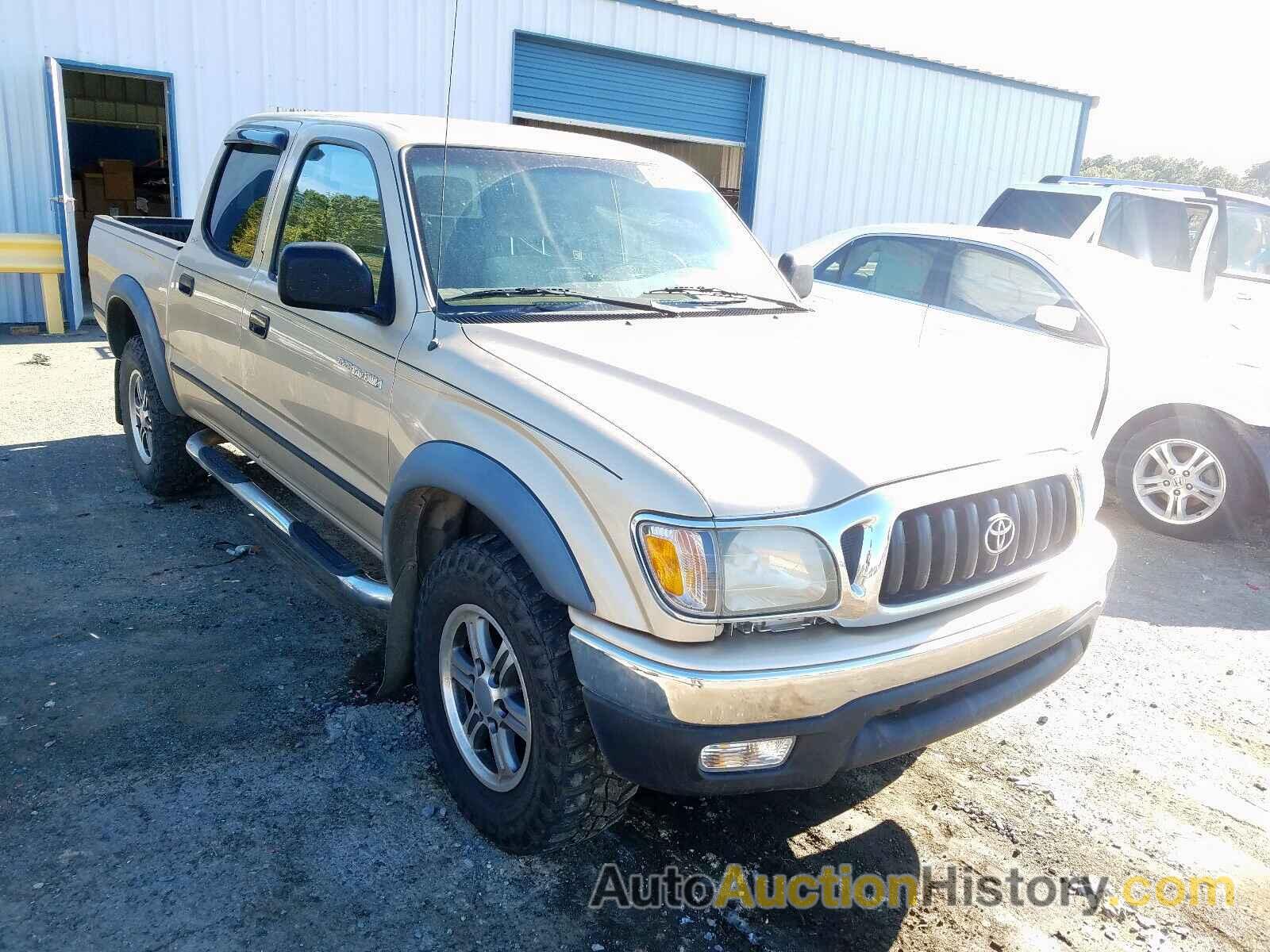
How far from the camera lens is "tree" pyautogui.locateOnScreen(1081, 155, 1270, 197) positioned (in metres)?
48.5

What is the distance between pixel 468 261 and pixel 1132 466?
15.0ft

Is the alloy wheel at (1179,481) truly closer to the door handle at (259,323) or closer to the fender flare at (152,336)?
the door handle at (259,323)

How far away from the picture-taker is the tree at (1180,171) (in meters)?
48.5

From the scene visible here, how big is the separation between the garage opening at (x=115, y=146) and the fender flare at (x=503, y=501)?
13980 mm

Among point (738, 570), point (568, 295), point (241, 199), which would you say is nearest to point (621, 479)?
point (738, 570)

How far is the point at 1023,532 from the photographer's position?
261 cm

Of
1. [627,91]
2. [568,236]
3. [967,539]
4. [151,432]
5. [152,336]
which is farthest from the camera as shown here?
[627,91]

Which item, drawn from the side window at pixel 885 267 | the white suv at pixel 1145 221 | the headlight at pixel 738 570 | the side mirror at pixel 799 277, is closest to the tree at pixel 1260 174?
the white suv at pixel 1145 221

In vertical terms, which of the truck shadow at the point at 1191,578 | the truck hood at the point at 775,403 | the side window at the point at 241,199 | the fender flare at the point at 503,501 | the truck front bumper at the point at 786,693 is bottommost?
the truck shadow at the point at 1191,578

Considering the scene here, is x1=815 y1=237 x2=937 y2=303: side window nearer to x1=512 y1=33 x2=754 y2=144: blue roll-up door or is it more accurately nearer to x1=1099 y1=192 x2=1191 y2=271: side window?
x1=1099 y1=192 x2=1191 y2=271: side window

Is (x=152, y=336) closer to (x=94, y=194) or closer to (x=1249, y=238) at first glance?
(x=1249, y=238)

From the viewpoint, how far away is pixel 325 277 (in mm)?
Result: 2953

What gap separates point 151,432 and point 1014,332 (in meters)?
5.02

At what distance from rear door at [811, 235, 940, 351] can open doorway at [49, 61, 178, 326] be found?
896 cm
